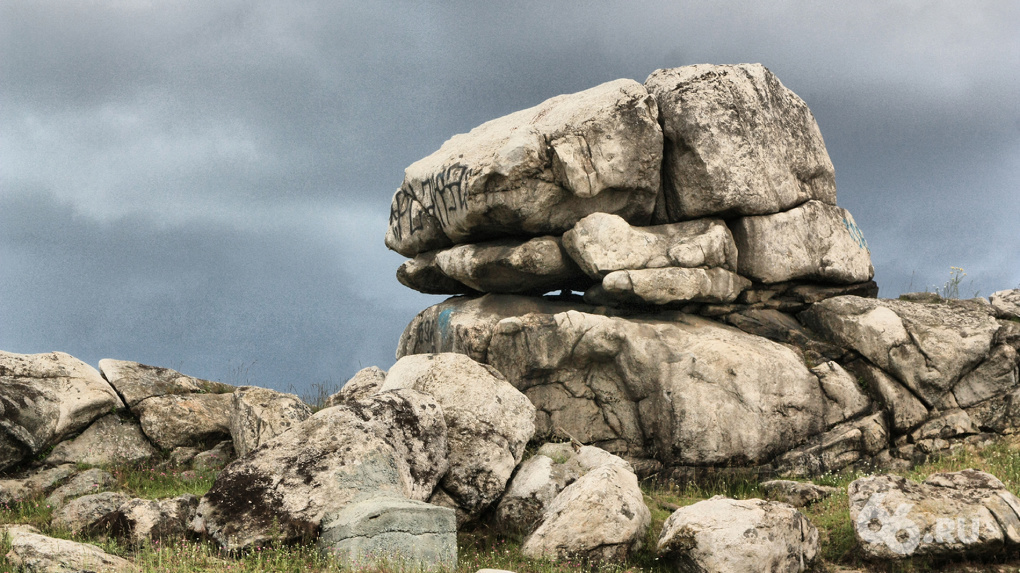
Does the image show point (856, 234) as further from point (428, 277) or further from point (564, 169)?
point (428, 277)

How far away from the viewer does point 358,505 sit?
1297 centimetres

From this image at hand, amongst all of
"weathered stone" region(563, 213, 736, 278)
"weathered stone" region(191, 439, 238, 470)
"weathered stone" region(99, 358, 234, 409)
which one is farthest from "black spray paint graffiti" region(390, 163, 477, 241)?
"weathered stone" region(191, 439, 238, 470)

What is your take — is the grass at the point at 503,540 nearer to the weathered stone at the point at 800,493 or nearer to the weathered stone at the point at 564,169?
the weathered stone at the point at 800,493

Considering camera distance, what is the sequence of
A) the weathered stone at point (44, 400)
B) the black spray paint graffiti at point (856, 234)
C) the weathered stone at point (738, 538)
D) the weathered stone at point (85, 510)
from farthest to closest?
the black spray paint graffiti at point (856, 234), the weathered stone at point (44, 400), the weathered stone at point (85, 510), the weathered stone at point (738, 538)

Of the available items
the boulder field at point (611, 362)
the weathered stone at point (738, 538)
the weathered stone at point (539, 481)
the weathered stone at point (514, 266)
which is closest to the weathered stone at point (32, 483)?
the boulder field at point (611, 362)

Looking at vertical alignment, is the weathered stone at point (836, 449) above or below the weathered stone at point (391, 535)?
above

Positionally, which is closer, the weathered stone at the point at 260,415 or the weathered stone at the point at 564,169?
the weathered stone at the point at 260,415

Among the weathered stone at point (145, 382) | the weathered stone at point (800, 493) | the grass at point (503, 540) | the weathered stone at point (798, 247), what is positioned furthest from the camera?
the weathered stone at point (798, 247)

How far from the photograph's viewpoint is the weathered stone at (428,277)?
24.1m

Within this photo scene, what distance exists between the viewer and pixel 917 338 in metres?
20.0

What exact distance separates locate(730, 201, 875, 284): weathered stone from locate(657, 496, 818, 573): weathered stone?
902cm

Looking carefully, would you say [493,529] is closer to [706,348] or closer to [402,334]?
[706,348]

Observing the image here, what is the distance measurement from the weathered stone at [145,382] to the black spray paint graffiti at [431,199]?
22.5ft

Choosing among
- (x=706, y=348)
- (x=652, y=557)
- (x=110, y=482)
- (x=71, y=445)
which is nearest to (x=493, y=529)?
(x=652, y=557)
